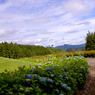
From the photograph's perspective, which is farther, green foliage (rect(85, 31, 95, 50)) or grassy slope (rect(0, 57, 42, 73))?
green foliage (rect(85, 31, 95, 50))

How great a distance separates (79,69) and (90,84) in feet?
5.08

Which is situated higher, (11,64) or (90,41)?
(90,41)

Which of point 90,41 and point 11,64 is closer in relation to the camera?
point 11,64

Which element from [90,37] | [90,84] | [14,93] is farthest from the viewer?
[90,37]

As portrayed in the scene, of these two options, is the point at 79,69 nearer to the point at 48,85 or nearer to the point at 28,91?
the point at 48,85

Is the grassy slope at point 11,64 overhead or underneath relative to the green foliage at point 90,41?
underneath

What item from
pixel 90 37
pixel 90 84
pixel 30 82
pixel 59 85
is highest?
pixel 90 37

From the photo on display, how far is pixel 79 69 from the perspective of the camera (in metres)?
4.57

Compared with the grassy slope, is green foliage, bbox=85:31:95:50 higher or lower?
higher

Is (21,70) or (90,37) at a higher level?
(90,37)

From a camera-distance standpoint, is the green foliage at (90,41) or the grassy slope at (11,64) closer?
the grassy slope at (11,64)

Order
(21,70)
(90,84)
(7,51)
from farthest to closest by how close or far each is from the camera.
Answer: (7,51) < (90,84) < (21,70)

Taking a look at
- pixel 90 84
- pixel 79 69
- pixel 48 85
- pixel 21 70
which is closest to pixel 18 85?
pixel 48 85

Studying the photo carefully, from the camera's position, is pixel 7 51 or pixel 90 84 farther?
pixel 7 51
